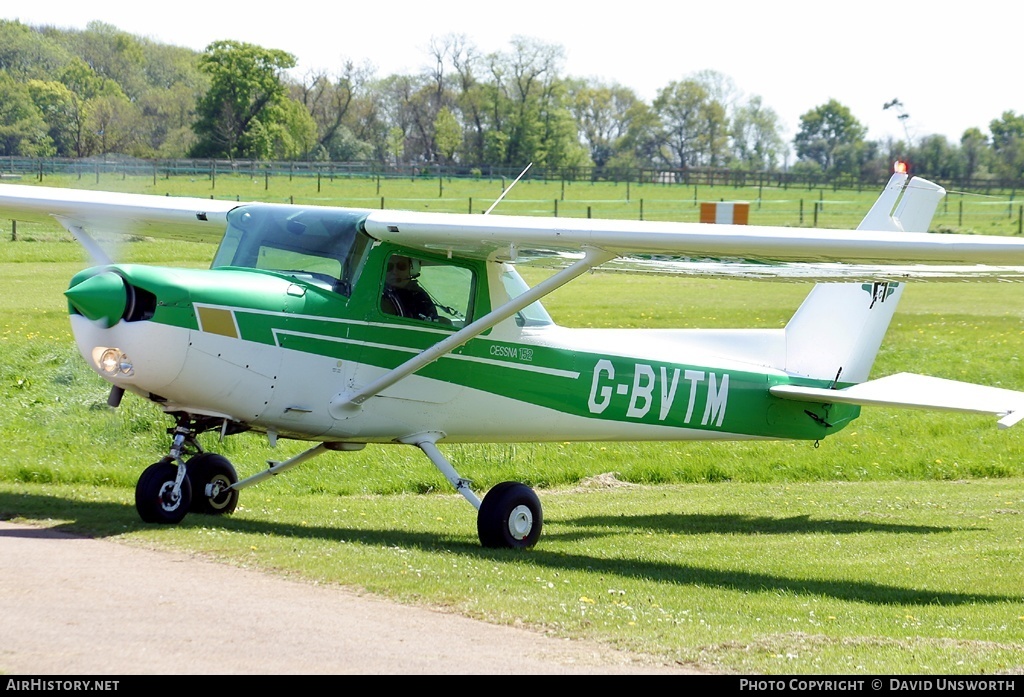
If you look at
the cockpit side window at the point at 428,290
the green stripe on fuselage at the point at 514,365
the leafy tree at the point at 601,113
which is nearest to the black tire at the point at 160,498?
the green stripe on fuselage at the point at 514,365

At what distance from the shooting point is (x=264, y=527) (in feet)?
34.6

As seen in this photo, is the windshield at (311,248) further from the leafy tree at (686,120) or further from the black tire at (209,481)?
the leafy tree at (686,120)

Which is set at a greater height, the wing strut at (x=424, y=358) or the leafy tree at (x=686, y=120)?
the leafy tree at (x=686, y=120)

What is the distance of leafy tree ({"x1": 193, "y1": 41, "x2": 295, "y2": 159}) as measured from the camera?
3226 inches

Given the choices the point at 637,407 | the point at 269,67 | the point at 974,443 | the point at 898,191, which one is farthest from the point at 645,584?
the point at 269,67

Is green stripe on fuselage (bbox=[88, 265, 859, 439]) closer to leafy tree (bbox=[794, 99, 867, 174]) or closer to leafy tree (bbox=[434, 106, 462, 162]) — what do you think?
leafy tree (bbox=[434, 106, 462, 162])

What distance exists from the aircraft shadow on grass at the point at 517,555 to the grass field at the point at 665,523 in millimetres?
42

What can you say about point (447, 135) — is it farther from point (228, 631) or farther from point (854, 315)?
point (228, 631)

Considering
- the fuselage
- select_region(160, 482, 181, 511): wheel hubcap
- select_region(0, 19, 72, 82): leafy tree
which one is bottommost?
select_region(160, 482, 181, 511): wheel hubcap

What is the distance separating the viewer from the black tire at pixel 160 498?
996cm

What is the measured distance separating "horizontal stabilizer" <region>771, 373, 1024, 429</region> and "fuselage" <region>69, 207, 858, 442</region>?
29.7 inches

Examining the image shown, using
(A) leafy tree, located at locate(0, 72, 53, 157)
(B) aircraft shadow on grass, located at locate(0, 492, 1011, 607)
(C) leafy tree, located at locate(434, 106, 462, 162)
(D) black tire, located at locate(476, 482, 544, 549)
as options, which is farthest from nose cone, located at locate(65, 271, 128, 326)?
(C) leafy tree, located at locate(434, 106, 462, 162)

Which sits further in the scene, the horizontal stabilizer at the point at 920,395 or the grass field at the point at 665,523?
the horizontal stabilizer at the point at 920,395

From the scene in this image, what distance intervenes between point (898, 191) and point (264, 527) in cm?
740
